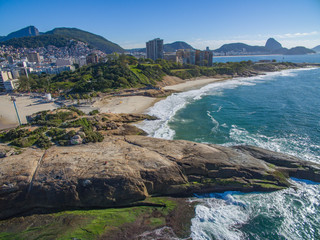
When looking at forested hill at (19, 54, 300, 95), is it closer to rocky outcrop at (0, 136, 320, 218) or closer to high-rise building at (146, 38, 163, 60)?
rocky outcrop at (0, 136, 320, 218)

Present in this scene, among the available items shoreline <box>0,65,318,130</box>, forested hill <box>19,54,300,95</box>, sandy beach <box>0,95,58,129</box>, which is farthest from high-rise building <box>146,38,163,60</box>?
sandy beach <box>0,95,58,129</box>

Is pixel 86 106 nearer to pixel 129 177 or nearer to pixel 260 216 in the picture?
pixel 129 177

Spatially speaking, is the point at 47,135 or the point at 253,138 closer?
the point at 47,135

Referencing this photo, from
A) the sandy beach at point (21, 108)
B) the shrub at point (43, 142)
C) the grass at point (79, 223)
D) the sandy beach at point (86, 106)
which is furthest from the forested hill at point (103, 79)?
the grass at point (79, 223)

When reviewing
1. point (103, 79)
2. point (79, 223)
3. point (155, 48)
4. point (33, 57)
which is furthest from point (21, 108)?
point (33, 57)

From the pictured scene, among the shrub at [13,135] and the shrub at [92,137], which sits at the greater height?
the shrub at [13,135]

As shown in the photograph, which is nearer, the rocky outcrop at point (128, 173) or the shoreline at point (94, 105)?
the rocky outcrop at point (128, 173)

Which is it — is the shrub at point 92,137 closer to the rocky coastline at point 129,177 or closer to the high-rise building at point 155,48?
the rocky coastline at point 129,177
